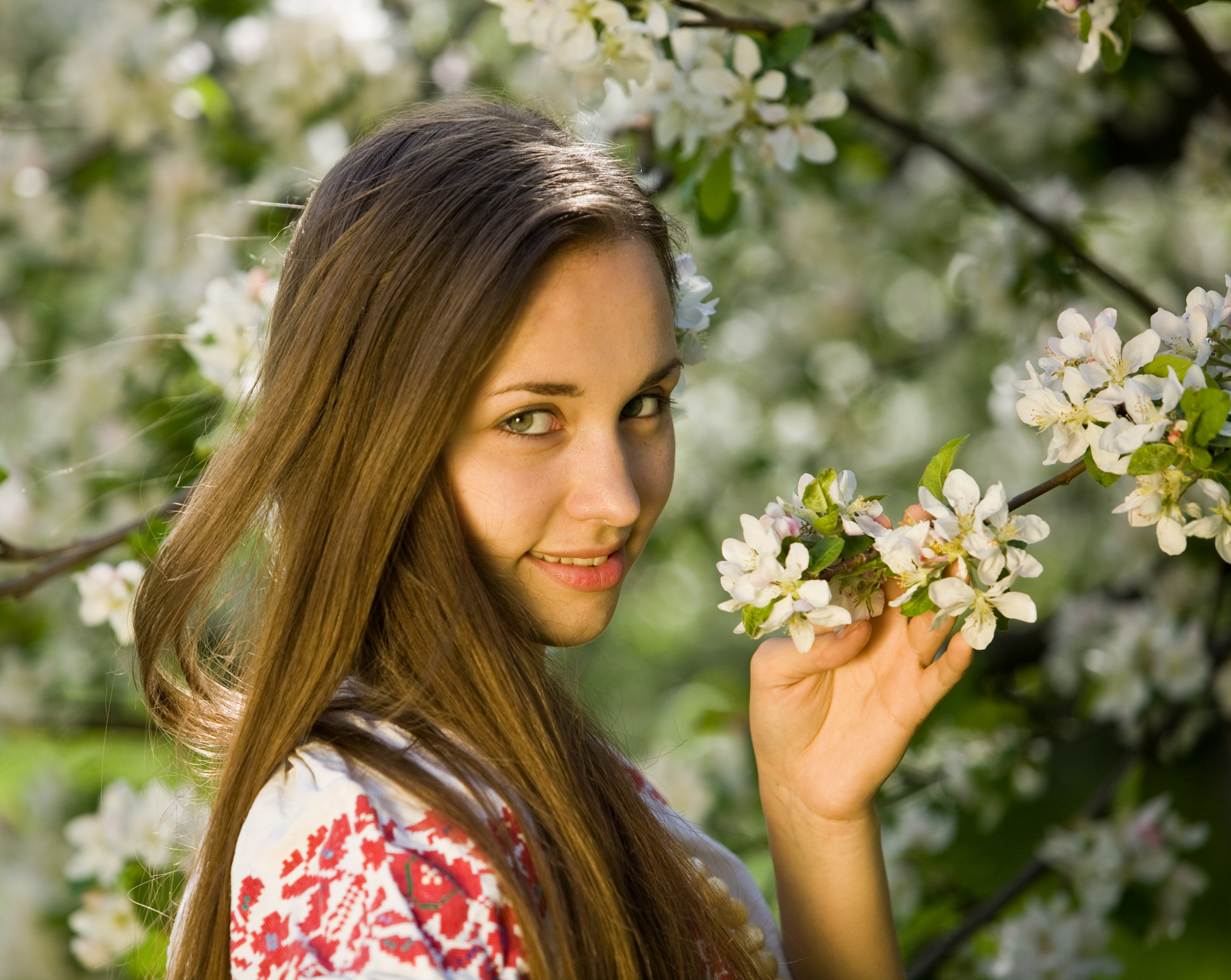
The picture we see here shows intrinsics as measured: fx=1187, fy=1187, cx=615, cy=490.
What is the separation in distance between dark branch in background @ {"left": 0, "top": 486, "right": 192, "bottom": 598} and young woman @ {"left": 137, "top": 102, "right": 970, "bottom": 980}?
38cm

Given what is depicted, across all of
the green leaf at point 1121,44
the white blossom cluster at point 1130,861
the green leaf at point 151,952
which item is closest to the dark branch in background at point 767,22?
the green leaf at point 1121,44

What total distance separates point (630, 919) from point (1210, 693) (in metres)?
1.98

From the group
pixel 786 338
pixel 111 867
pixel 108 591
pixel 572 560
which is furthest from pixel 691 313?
pixel 786 338

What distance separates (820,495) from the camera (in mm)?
1050

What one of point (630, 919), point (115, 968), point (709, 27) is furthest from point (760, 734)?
point (115, 968)

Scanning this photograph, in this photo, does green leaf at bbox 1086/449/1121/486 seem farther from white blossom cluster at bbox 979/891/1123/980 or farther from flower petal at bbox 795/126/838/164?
white blossom cluster at bbox 979/891/1123/980

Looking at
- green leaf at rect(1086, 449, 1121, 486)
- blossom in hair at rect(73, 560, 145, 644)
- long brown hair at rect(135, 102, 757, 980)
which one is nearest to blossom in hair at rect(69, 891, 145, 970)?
blossom in hair at rect(73, 560, 145, 644)

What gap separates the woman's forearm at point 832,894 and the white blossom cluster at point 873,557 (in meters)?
0.48

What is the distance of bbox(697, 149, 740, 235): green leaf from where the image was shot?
1.70m

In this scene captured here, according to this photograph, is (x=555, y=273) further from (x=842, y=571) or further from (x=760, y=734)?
(x=760, y=734)

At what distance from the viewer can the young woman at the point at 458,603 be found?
97 centimetres

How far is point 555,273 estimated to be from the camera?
123 centimetres

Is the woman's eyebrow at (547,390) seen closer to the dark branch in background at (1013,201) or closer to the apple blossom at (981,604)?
the apple blossom at (981,604)

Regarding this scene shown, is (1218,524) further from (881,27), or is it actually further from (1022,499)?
(881,27)
